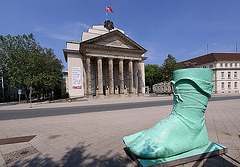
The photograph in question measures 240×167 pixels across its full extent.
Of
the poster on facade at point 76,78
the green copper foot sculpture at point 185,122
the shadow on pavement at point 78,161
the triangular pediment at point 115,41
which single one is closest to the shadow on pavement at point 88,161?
the shadow on pavement at point 78,161

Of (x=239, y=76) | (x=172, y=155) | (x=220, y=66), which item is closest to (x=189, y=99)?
(x=172, y=155)

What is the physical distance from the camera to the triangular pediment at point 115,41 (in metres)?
30.3

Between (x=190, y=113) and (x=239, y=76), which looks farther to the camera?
(x=239, y=76)

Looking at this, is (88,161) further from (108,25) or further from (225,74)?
(225,74)

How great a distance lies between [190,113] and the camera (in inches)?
106

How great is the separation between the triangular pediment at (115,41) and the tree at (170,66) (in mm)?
12500

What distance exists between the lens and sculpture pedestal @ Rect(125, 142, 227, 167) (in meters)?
2.31

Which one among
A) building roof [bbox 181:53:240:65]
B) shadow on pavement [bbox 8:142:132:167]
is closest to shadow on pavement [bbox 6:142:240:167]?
shadow on pavement [bbox 8:142:132:167]

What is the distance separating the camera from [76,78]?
30859 millimetres

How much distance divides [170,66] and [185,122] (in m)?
42.0

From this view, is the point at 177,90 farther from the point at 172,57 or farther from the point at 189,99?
the point at 172,57

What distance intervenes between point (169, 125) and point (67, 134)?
4135 mm

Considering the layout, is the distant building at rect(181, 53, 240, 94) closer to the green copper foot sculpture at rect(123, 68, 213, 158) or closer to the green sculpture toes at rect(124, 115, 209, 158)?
the green copper foot sculpture at rect(123, 68, 213, 158)

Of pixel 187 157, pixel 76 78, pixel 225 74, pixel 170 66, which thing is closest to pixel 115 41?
pixel 76 78
